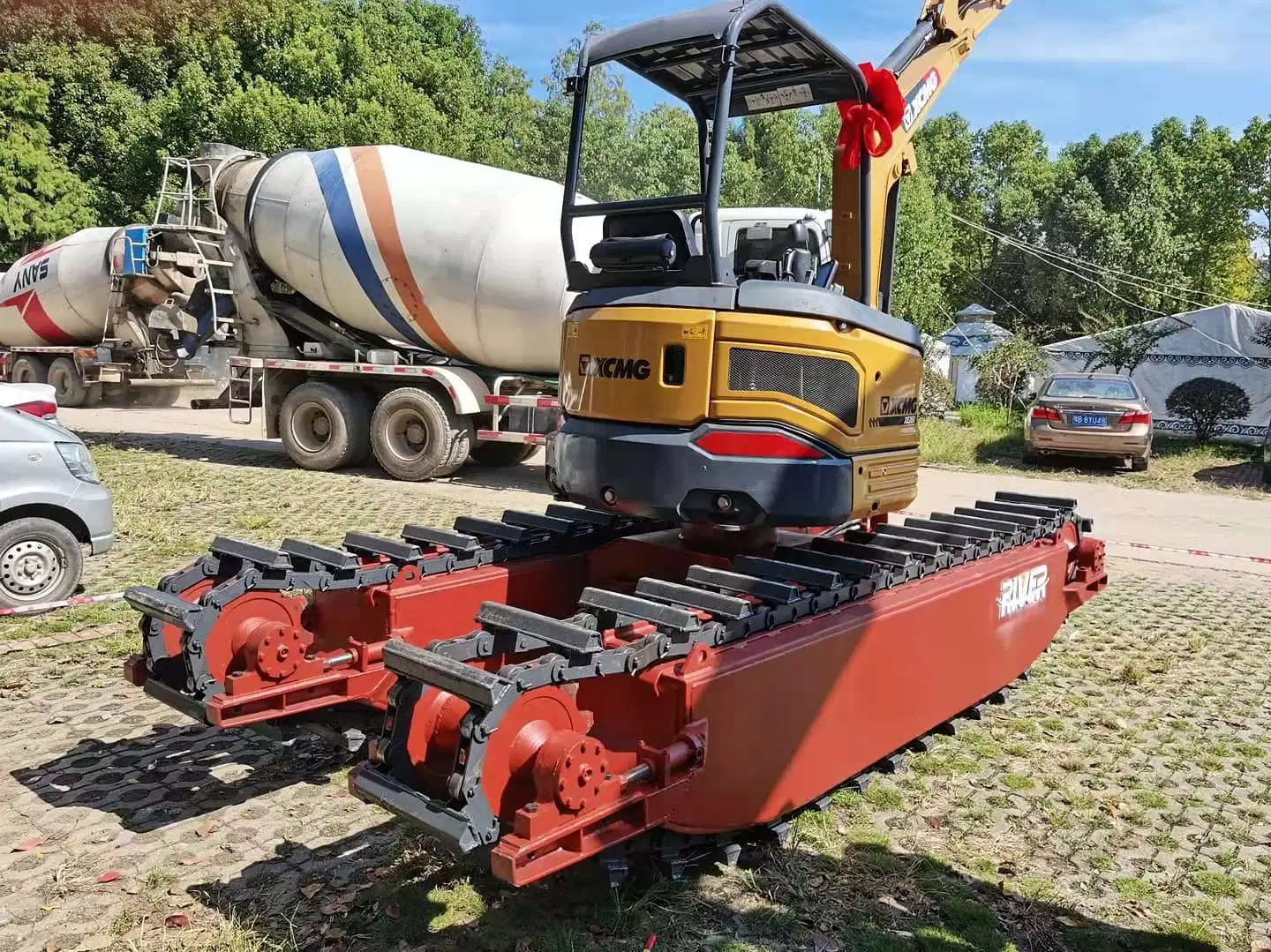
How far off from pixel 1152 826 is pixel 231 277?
13.1 meters

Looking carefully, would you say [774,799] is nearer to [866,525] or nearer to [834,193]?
[866,525]

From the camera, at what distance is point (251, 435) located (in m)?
17.5

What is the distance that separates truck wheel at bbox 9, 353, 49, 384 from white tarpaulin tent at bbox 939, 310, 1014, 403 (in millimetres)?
22588

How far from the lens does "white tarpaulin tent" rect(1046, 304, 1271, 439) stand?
20.2 meters

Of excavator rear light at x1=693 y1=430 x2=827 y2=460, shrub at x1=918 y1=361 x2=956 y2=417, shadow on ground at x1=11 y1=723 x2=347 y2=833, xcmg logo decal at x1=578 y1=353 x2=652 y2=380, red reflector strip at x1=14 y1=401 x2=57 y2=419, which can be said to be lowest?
shadow on ground at x1=11 y1=723 x2=347 y2=833

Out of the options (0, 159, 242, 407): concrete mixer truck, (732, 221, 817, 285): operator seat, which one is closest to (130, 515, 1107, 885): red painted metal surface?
(732, 221, 817, 285): operator seat

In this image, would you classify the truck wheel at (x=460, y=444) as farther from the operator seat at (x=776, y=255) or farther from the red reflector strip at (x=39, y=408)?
the operator seat at (x=776, y=255)

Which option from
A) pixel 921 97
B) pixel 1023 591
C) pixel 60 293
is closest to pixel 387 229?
pixel 921 97

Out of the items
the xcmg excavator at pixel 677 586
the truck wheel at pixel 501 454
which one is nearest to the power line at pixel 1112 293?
the truck wheel at pixel 501 454

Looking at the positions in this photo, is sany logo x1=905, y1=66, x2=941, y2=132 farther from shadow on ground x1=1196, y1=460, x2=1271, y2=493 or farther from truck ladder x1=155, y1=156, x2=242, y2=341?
shadow on ground x1=1196, y1=460, x2=1271, y2=493

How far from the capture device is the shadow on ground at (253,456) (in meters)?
13.3

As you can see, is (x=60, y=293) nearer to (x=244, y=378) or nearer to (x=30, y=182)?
(x=244, y=378)

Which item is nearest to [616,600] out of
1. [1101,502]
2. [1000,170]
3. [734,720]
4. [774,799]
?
[734,720]

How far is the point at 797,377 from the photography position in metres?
3.97
